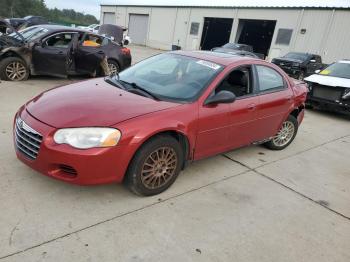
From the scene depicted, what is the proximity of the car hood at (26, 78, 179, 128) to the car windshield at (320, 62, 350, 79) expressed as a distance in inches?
304

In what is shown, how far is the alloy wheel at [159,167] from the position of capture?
346 cm

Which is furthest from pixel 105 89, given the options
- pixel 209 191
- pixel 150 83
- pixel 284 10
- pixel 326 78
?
pixel 284 10

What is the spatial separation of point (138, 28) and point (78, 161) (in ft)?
128

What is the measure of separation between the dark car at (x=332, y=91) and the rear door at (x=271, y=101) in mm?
4087

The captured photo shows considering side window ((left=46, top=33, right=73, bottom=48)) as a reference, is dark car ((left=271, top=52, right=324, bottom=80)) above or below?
below

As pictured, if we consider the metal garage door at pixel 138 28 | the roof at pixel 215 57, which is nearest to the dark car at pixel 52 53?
the roof at pixel 215 57

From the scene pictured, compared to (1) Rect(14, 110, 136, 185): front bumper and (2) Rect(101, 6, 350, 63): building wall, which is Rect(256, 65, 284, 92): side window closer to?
(1) Rect(14, 110, 136, 185): front bumper

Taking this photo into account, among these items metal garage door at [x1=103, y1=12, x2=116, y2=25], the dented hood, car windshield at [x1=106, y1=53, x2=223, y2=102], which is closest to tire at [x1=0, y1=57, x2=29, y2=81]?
car windshield at [x1=106, y1=53, x2=223, y2=102]

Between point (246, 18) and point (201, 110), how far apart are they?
26.7m

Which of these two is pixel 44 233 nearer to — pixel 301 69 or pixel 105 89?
pixel 105 89

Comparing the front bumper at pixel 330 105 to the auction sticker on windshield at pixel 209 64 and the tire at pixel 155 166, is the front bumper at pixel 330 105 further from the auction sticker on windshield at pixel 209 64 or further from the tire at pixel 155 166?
the tire at pixel 155 166

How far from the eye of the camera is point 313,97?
9211 mm

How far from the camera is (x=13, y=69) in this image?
26.5 ft

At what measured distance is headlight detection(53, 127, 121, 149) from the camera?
3078 millimetres
